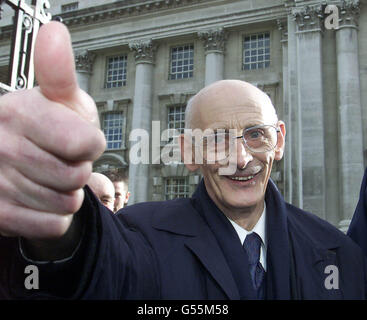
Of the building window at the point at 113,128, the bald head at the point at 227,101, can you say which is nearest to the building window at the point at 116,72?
the building window at the point at 113,128

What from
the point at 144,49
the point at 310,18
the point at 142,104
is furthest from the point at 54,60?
the point at 144,49

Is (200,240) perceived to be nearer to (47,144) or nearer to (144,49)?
(47,144)

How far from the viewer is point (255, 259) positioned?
198cm

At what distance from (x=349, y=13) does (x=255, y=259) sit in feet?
55.9

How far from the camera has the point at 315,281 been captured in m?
A: 1.90

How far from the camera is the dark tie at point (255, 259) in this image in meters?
1.90

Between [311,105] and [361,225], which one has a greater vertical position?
[311,105]

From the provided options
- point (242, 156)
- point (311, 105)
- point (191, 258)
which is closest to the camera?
point (191, 258)

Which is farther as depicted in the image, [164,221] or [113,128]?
[113,128]

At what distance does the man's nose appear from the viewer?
2.05 meters

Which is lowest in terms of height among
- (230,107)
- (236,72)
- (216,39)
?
(230,107)

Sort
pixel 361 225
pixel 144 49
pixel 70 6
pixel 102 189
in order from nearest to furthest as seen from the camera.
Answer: pixel 361 225 < pixel 102 189 < pixel 144 49 < pixel 70 6
